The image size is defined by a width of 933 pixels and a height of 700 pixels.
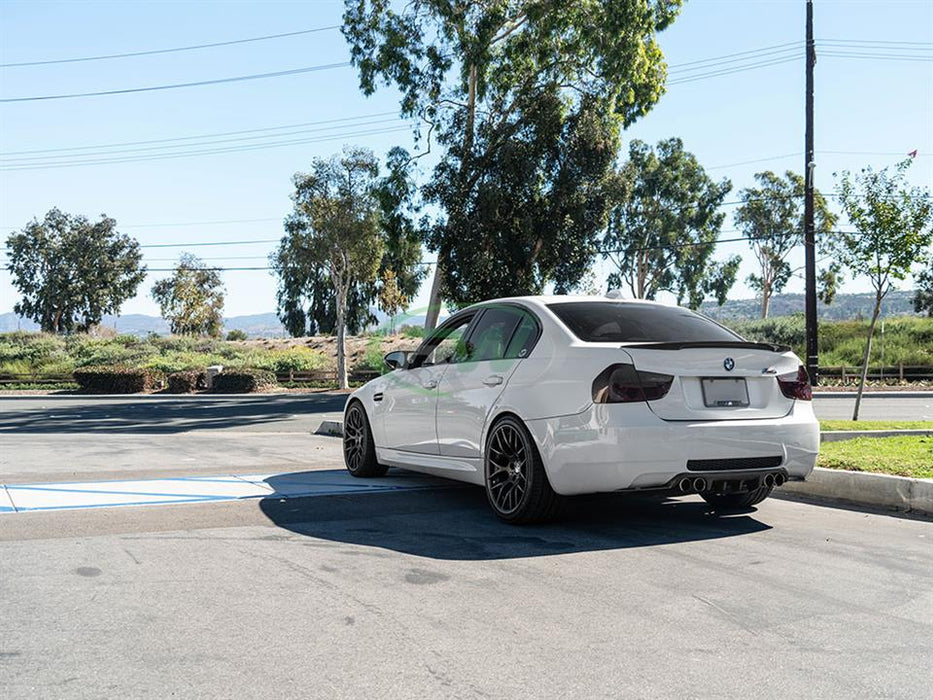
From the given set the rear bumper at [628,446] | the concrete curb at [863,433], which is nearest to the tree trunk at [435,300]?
the concrete curb at [863,433]

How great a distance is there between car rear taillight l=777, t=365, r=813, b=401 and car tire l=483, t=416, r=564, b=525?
1.78 m

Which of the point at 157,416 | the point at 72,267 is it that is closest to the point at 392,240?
the point at 157,416

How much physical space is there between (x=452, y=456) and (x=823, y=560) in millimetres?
2907

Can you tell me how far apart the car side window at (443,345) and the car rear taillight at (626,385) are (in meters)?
1.83

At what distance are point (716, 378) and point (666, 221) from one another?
175 feet

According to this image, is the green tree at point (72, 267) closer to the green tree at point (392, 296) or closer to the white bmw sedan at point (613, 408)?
the green tree at point (392, 296)

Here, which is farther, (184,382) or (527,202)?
(184,382)

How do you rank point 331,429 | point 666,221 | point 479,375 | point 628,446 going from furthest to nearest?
point 666,221 → point 331,429 → point 479,375 → point 628,446

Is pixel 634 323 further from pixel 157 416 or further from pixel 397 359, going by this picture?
pixel 157 416

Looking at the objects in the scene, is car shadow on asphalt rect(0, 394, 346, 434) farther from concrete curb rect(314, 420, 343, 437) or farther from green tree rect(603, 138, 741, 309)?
green tree rect(603, 138, 741, 309)

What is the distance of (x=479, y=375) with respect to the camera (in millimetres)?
6895

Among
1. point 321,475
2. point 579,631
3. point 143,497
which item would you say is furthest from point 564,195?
point 579,631

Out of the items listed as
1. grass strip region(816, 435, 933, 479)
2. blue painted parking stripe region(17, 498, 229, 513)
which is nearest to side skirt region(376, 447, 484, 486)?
blue painted parking stripe region(17, 498, 229, 513)

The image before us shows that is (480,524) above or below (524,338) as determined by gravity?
below
